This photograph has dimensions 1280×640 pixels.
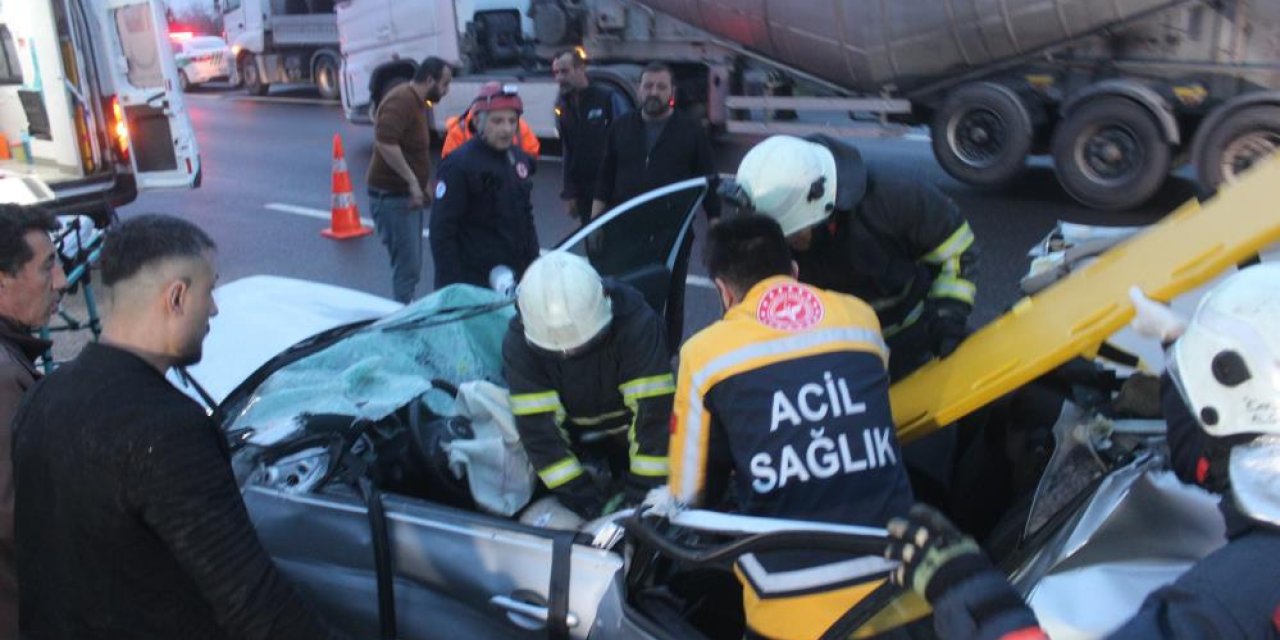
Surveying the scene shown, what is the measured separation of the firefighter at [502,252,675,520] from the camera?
106 inches

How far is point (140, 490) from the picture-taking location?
168 centimetres

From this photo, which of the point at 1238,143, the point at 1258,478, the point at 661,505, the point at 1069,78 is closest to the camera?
the point at 1258,478

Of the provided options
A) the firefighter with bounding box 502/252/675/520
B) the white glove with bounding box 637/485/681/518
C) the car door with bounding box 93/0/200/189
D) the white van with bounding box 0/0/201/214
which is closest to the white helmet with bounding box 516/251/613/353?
the firefighter with bounding box 502/252/675/520

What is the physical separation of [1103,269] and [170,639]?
2011 millimetres

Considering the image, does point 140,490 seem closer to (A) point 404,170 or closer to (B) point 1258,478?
(B) point 1258,478

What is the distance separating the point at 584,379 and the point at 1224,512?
5.38 ft

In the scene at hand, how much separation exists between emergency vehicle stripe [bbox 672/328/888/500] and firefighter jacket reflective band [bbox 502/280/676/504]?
1.30ft

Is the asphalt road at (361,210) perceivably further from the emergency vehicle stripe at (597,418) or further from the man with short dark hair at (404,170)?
the emergency vehicle stripe at (597,418)

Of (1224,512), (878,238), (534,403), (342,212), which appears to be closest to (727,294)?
(534,403)

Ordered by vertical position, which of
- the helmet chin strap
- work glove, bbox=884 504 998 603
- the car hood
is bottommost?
the car hood

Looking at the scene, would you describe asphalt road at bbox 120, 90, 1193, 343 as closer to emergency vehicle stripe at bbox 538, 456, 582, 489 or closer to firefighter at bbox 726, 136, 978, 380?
firefighter at bbox 726, 136, 978, 380

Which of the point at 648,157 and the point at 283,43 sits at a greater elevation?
the point at 283,43

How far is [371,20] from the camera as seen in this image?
12.3m

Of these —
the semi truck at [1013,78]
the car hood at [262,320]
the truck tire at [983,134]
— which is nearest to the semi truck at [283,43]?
the semi truck at [1013,78]
